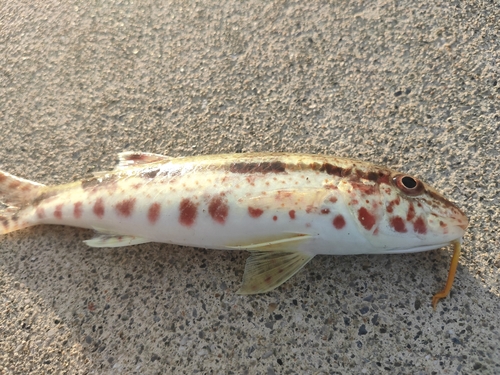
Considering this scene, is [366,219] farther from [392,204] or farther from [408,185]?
[408,185]

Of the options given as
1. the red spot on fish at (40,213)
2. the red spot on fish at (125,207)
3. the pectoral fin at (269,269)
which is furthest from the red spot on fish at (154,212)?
the red spot on fish at (40,213)

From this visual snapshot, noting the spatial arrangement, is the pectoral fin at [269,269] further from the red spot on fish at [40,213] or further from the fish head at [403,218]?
the red spot on fish at [40,213]

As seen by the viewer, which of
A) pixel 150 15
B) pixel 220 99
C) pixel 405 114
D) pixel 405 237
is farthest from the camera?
pixel 150 15

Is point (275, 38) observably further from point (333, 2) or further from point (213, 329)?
point (213, 329)

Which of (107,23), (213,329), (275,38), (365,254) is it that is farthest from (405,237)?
(107,23)

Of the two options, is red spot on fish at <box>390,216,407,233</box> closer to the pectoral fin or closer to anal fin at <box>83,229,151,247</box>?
the pectoral fin

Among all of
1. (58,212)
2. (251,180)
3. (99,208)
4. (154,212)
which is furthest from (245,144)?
Result: (58,212)

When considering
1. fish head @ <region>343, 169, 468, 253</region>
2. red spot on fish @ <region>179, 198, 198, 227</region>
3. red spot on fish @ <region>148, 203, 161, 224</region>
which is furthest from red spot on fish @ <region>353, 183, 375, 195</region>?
red spot on fish @ <region>148, 203, 161, 224</region>
